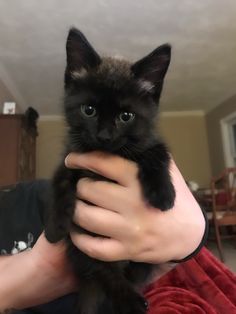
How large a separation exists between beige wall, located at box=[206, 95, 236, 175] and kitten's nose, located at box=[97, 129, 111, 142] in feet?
17.9

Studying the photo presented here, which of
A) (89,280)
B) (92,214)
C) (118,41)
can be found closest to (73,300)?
(89,280)

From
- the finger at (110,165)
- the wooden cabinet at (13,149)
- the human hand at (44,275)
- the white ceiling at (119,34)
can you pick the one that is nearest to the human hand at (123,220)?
the finger at (110,165)

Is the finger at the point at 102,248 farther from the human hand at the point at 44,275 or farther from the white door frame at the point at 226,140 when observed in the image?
the white door frame at the point at 226,140

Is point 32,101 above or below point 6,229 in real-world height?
above

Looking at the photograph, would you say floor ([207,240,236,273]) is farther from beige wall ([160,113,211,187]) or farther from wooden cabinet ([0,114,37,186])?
wooden cabinet ([0,114,37,186])

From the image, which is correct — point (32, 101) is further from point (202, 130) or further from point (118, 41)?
point (202, 130)

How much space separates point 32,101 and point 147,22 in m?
2.90

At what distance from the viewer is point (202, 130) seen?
682 centimetres

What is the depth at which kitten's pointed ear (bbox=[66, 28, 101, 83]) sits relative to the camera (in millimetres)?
797

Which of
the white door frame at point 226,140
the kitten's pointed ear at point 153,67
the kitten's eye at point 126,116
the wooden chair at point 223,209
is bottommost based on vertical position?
the wooden chair at point 223,209

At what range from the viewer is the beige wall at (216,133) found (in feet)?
19.7

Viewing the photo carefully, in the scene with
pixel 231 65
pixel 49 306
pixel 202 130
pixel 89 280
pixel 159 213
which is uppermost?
pixel 231 65

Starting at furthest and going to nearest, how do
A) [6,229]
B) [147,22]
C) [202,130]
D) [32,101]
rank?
1. [202,130]
2. [32,101]
3. [147,22]
4. [6,229]

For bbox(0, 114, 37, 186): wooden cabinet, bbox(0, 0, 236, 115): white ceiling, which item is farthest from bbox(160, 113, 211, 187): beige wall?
bbox(0, 114, 37, 186): wooden cabinet
